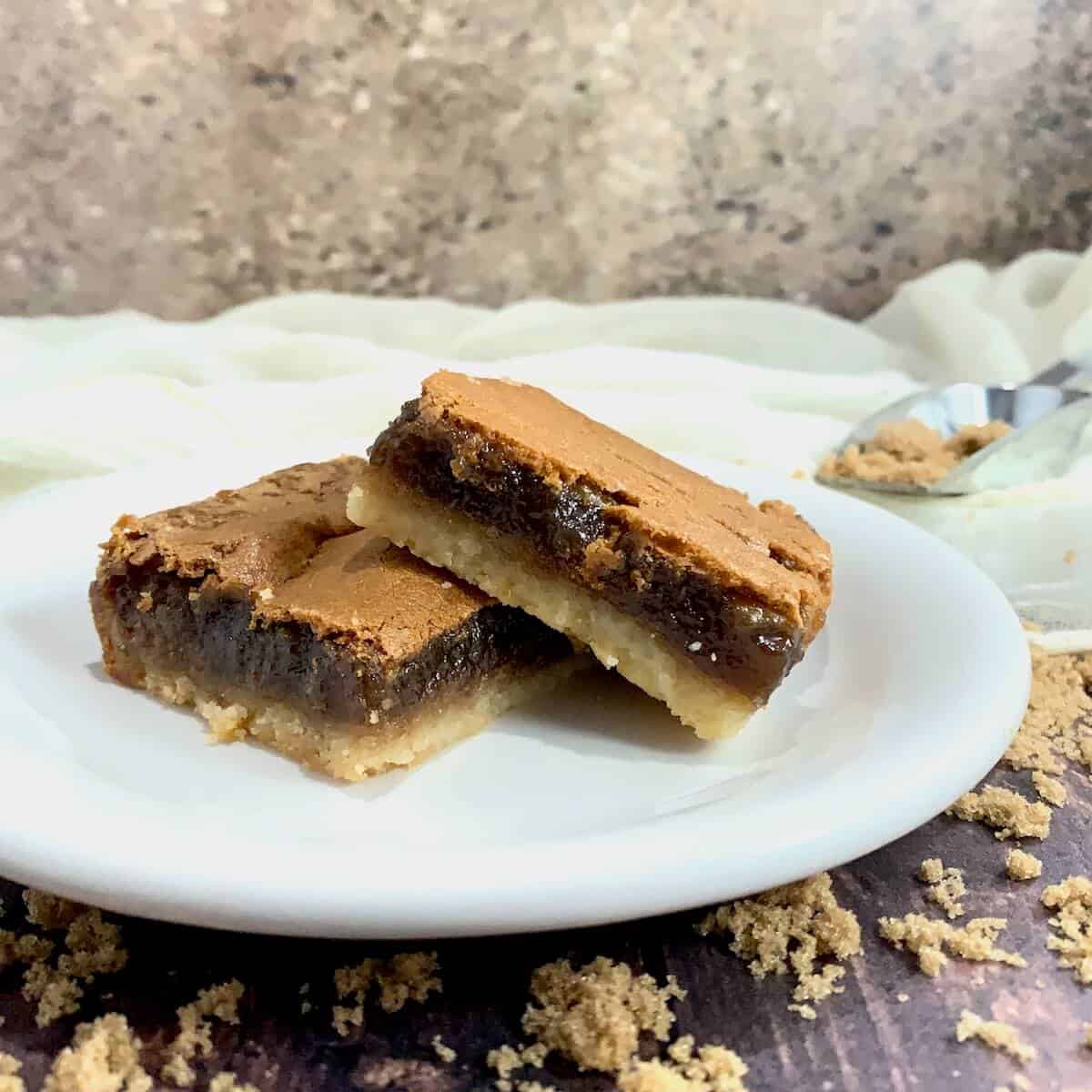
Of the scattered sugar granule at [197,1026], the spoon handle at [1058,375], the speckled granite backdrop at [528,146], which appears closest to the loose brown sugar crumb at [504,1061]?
the scattered sugar granule at [197,1026]

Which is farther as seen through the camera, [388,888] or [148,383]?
[148,383]

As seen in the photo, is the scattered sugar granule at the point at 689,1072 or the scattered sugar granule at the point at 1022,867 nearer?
the scattered sugar granule at the point at 689,1072

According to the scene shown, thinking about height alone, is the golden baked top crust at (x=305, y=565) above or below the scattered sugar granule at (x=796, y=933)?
above

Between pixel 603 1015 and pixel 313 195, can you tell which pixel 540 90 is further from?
pixel 603 1015

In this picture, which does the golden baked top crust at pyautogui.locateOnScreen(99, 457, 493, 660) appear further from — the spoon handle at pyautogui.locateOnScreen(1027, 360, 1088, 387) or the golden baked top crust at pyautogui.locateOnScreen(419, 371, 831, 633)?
the spoon handle at pyautogui.locateOnScreen(1027, 360, 1088, 387)

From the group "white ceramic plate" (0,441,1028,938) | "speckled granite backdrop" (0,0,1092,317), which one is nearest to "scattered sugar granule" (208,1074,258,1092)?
"white ceramic plate" (0,441,1028,938)

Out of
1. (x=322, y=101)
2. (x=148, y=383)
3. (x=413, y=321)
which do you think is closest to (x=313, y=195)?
(x=322, y=101)

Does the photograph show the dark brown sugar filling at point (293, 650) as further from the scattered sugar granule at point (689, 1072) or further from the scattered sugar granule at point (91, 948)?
the scattered sugar granule at point (689, 1072)
